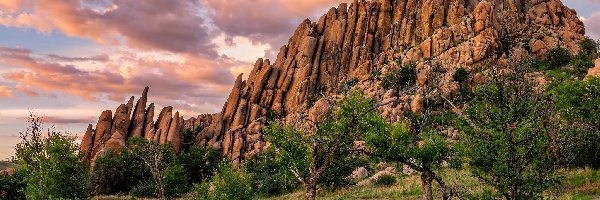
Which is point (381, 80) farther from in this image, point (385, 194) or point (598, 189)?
point (598, 189)

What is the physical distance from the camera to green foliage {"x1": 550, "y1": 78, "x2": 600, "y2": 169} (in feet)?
→ 116

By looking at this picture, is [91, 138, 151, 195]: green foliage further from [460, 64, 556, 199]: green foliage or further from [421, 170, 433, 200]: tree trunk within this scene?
[460, 64, 556, 199]: green foliage

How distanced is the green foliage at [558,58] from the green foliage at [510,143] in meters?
104

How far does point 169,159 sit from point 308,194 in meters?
70.3

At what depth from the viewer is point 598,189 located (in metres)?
32.9

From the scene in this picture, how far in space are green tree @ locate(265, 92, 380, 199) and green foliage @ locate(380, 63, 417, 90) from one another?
287 feet

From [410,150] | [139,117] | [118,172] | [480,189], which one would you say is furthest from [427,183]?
[139,117]

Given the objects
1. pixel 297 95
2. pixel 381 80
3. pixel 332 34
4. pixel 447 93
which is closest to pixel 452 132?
pixel 447 93

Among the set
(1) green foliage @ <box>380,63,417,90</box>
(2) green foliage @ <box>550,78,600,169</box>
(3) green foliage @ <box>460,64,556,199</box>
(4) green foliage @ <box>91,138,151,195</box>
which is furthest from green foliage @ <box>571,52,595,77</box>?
(4) green foliage @ <box>91,138,151,195</box>

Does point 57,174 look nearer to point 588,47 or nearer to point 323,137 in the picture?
point 323,137

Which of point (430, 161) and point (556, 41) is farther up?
point (556, 41)

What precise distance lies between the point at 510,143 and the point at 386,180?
41147mm

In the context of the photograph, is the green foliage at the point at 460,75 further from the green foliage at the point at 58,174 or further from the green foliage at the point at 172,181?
the green foliage at the point at 58,174

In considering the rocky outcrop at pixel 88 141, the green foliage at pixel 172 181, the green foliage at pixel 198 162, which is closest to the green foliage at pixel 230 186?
the green foliage at pixel 172 181
